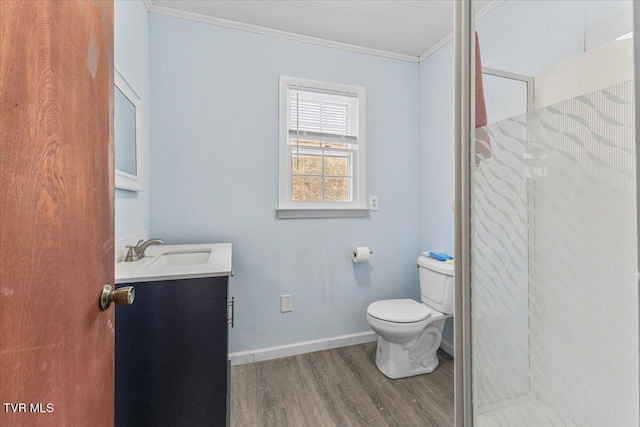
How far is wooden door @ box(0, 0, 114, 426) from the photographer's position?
399 mm

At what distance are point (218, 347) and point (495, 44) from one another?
1.52 metres

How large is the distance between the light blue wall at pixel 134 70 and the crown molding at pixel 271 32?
0.49 feet

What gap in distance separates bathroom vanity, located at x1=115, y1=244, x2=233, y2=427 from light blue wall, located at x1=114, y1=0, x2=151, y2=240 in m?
0.41

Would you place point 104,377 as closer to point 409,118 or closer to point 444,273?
point 444,273

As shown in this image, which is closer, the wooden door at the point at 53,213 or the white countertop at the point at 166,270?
the wooden door at the point at 53,213

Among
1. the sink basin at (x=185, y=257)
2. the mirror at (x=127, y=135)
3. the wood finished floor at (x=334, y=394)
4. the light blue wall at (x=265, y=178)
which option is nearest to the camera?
the mirror at (x=127, y=135)

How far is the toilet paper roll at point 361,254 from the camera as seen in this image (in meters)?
2.18

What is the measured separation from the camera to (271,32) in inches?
80.7

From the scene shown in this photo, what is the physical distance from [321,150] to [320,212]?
1.60ft

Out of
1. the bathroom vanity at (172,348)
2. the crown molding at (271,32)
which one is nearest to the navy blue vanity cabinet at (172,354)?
the bathroom vanity at (172,348)

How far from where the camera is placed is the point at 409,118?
2402 mm

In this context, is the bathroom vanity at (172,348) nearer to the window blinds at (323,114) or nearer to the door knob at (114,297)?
the door knob at (114,297)

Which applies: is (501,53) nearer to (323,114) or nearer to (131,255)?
(323,114)

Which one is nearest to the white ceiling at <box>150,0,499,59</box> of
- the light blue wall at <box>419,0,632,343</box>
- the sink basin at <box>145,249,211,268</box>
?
the light blue wall at <box>419,0,632,343</box>
